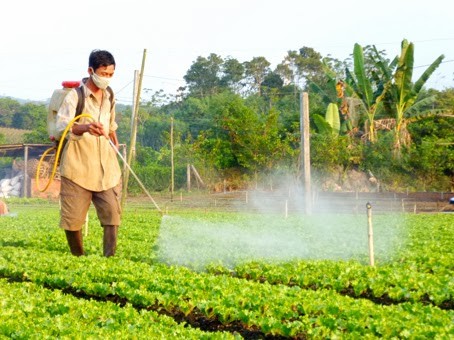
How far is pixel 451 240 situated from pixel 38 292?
29.8 ft

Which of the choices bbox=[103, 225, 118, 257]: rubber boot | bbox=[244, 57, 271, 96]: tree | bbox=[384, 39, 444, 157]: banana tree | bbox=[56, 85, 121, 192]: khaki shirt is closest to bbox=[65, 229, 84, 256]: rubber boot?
bbox=[103, 225, 118, 257]: rubber boot

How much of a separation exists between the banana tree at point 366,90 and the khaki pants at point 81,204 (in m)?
21.8

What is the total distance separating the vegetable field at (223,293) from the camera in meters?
5.11

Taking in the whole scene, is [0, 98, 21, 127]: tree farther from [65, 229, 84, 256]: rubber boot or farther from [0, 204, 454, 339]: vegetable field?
[65, 229, 84, 256]: rubber boot

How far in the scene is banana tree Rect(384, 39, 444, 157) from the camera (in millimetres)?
28016

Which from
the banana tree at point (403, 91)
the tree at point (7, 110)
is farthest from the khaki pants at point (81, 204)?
the tree at point (7, 110)

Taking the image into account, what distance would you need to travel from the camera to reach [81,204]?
8.23m

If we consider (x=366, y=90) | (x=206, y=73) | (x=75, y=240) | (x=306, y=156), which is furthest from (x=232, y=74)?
(x=75, y=240)

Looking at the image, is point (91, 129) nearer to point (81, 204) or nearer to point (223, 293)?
point (81, 204)

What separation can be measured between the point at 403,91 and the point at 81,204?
919 inches

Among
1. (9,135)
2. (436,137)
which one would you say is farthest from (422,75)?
(9,135)

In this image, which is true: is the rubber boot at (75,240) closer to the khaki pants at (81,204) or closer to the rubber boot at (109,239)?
the khaki pants at (81,204)

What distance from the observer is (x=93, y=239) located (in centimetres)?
1195

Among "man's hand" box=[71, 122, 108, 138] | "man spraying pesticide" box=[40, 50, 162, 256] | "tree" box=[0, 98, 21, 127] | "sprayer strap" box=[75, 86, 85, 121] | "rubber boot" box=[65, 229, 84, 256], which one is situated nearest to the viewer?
"man's hand" box=[71, 122, 108, 138]
